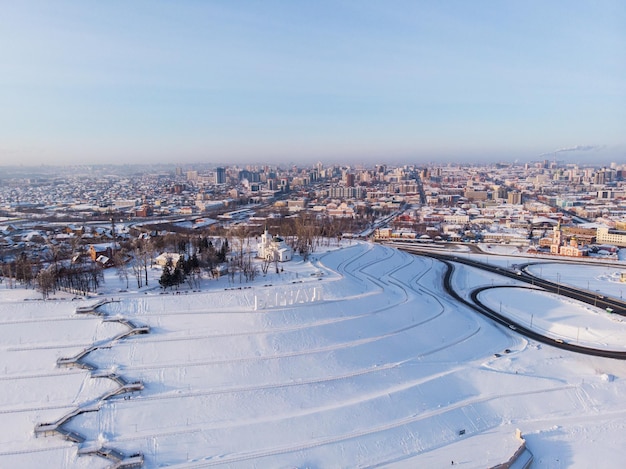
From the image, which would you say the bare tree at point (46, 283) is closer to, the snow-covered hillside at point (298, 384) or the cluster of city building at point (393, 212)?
the snow-covered hillside at point (298, 384)

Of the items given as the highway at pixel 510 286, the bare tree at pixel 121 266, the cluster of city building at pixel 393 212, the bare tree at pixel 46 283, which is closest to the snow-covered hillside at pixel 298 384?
the bare tree at pixel 46 283

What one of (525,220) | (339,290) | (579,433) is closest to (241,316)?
(339,290)

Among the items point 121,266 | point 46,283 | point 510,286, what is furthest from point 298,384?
point 510,286

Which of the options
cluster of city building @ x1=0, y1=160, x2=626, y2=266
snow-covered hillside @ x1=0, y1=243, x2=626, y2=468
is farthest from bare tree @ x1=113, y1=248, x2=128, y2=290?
cluster of city building @ x1=0, y1=160, x2=626, y2=266

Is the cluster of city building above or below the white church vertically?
below

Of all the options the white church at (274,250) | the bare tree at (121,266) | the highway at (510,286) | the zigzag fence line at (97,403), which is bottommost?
the highway at (510,286)

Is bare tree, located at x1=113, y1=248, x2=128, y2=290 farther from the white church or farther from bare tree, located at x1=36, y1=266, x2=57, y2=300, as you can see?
the white church

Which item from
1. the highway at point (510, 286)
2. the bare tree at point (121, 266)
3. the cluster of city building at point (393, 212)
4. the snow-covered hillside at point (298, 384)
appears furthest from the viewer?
the cluster of city building at point (393, 212)

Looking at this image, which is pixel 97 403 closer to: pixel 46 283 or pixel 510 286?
pixel 46 283
